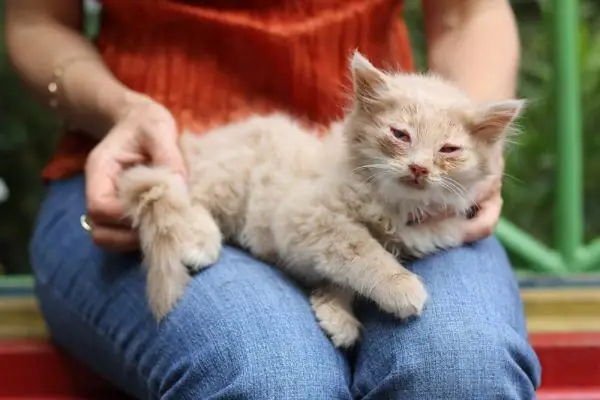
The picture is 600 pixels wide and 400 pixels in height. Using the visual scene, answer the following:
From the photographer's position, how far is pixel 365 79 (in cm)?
87

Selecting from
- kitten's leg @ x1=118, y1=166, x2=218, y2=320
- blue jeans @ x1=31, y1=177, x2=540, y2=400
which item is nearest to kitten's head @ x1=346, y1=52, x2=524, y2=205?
blue jeans @ x1=31, y1=177, x2=540, y2=400

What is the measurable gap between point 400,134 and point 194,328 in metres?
0.30

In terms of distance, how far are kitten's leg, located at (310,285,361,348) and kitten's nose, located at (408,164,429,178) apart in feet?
0.55

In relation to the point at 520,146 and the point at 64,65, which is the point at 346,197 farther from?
the point at 520,146

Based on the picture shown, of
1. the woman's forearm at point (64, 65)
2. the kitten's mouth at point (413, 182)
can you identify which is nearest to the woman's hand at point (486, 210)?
the kitten's mouth at point (413, 182)

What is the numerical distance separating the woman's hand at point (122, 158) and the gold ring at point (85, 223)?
13 millimetres

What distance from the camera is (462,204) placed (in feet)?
2.96

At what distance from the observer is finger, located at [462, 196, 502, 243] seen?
92 cm

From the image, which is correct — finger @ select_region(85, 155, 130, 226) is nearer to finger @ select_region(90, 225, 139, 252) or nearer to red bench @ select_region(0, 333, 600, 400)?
finger @ select_region(90, 225, 139, 252)

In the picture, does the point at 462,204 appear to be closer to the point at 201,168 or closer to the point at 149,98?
the point at 201,168

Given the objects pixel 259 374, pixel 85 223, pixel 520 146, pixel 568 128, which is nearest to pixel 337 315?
pixel 259 374

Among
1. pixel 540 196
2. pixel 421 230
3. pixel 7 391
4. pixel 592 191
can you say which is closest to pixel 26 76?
pixel 7 391

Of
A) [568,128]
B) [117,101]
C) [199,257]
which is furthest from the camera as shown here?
[568,128]

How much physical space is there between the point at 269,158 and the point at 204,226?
0.13 meters
